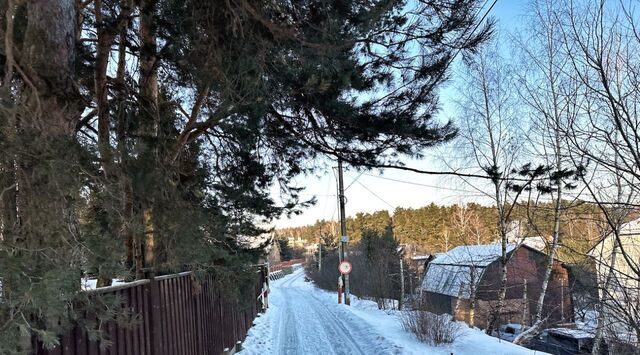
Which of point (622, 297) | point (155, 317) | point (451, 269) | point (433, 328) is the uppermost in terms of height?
point (155, 317)

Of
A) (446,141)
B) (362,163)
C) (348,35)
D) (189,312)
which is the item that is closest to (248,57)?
(348,35)

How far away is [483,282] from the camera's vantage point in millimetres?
22781

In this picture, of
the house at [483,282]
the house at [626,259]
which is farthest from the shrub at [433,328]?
the house at [483,282]

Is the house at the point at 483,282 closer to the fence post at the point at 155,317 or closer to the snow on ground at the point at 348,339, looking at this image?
the snow on ground at the point at 348,339

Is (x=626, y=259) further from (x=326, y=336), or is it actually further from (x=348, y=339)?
(x=326, y=336)

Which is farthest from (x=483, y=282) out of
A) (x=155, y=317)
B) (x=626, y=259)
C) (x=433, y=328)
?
(x=155, y=317)

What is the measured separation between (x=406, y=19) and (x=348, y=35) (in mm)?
1259

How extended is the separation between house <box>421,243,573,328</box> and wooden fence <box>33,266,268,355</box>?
1159 cm

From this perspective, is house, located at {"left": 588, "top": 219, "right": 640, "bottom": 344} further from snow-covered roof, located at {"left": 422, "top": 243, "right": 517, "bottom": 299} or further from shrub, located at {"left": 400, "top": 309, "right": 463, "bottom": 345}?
snow-covered roof, located at {"left": 422, "top": 243, "right": 517, "bottom": 299}

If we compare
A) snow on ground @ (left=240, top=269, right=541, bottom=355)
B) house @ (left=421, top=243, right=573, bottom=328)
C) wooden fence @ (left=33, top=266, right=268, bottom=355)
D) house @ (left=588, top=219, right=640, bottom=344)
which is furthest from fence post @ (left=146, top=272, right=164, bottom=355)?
house @ (left=421, top=243, right=573, bottom=328)

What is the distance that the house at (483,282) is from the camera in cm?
1941

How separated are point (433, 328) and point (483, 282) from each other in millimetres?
14106

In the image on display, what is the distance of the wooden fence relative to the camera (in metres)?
3.35

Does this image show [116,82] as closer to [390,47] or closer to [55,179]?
[55,179]
